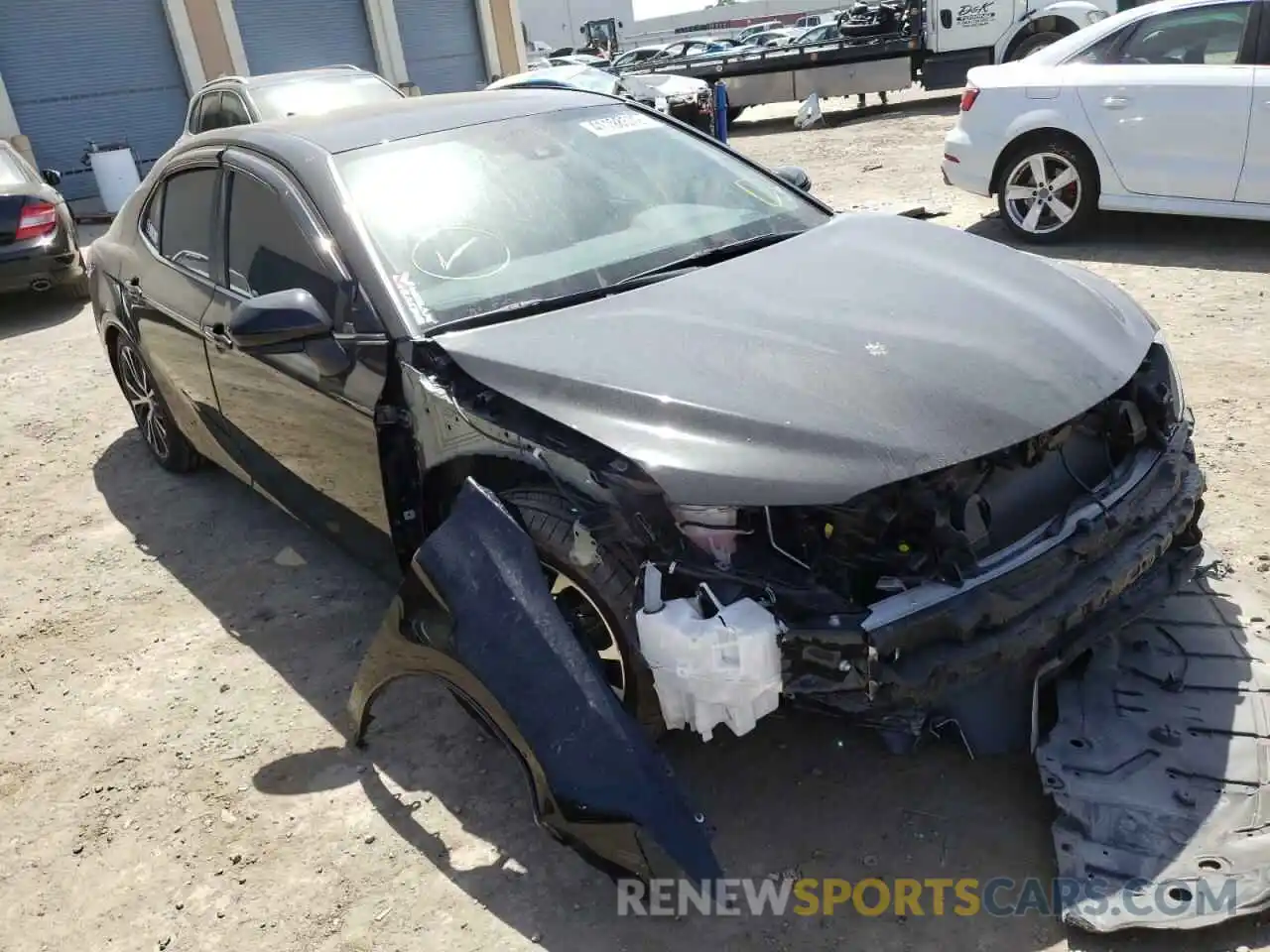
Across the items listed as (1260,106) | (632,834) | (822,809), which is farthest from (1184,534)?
(1260,106)

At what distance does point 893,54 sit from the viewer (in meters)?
15.8

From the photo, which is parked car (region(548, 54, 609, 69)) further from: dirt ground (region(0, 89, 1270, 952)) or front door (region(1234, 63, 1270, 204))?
dirt ground (region(0, 89, 1270, 952))

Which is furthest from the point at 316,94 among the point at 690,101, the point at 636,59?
the point at 636,59

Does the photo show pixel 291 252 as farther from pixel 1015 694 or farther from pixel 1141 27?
pixel 1141 27

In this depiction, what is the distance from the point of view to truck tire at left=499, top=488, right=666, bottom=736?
2324mm

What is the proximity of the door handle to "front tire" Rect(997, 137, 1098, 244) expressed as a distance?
5.67 meters

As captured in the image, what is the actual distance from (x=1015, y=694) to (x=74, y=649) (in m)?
3.23

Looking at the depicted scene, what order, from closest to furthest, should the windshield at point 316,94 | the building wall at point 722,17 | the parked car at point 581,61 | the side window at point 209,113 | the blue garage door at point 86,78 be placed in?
the windshield at point 316,94
the side window at point 209,113
the blue garage door at point 86,78
the parked car at point 581,61
the building wall at point 722,17

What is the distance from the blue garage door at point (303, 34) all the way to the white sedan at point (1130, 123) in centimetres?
1530

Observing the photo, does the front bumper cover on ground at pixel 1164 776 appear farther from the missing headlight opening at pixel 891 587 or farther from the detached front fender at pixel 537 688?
the detached front fender at pixel 537 688

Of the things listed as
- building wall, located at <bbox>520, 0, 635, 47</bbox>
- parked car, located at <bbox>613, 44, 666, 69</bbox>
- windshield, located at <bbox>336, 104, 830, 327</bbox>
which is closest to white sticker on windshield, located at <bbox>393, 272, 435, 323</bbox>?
windshield, located at <bbox>336, 104, 830, 327</bbox>

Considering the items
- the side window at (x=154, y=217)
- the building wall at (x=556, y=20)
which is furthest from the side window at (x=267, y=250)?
the building wall at (x=556, y=20)

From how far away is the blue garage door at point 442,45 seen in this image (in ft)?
69.2

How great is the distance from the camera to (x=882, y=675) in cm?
209
